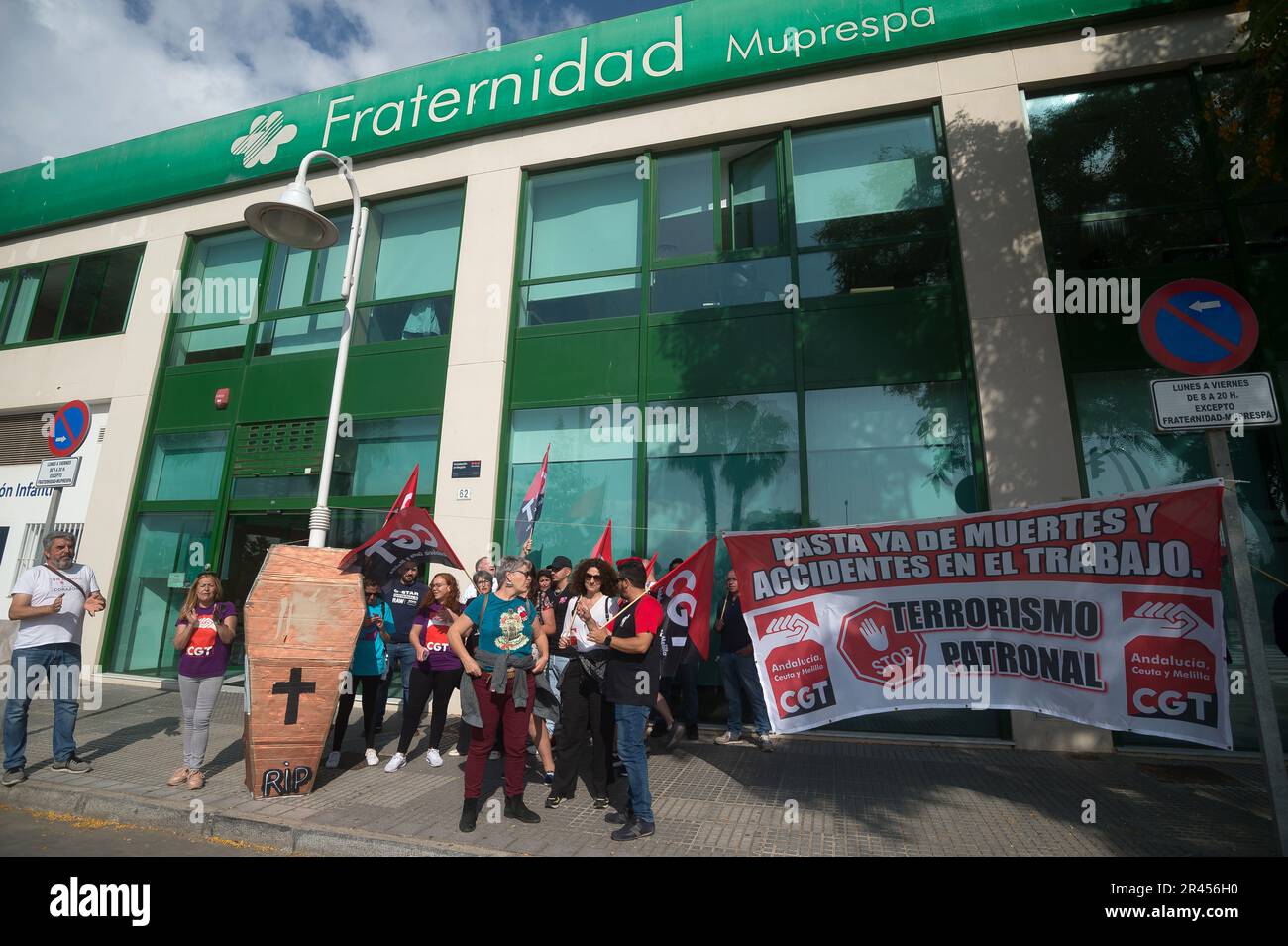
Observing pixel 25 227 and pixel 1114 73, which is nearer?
pixel 1114 73

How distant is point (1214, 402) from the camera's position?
14.3ft

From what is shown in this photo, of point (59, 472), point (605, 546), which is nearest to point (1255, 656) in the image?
point (605, 546)

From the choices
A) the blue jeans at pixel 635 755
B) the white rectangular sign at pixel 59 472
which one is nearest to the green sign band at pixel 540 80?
the white rectangular sign at pixel 59 472

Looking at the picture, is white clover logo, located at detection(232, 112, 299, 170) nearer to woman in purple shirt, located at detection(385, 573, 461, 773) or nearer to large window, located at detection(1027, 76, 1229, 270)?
woman in purple shirt, located at detection(385, 573, 461, 773)

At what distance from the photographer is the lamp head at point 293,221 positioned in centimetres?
682

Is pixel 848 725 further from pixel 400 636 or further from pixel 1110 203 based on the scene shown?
pixel 1110 203

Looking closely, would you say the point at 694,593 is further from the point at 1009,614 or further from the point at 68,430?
the point at 68,430

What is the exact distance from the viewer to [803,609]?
5.36 metres

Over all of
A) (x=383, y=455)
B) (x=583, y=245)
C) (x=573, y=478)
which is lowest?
(x=573, y=478)

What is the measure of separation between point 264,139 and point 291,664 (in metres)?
11.0

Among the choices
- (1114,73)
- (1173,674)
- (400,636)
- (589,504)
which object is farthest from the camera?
(589,504)

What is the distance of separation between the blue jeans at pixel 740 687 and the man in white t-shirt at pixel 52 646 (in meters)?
6.19
